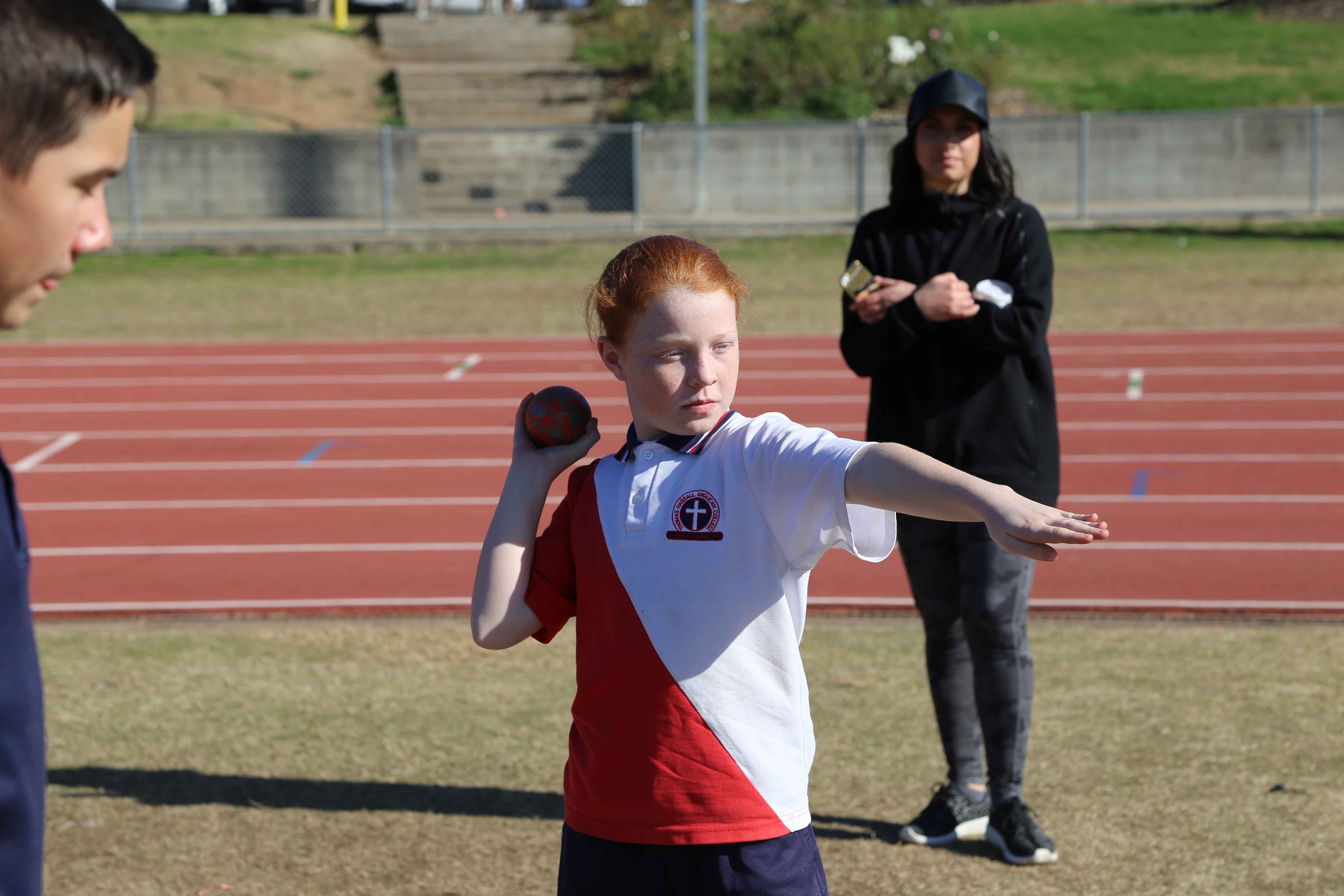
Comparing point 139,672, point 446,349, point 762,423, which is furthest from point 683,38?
point 762,423

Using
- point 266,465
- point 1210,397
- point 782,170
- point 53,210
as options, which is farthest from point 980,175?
point 782,170

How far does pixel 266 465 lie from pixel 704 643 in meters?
8.03

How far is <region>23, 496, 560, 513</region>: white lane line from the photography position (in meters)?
8.45

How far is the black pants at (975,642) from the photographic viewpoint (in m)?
3.75

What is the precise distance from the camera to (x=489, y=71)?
99.1 feet

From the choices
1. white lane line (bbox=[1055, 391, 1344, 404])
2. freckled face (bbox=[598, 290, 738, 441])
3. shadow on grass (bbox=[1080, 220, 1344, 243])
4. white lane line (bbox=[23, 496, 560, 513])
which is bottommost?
white lane line (bbox=[23, 496, 560, 513])

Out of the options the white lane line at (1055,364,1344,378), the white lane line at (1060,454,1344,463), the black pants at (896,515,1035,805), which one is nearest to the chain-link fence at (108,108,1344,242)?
the white lane line at (1055,364,1344,378)

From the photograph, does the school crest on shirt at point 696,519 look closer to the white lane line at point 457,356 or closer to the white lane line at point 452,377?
the white lane line at point 452,377

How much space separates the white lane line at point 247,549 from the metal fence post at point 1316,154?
1843 centimetres

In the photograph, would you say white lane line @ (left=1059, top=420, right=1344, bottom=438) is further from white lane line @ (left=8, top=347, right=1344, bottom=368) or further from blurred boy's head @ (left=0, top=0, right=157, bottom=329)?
blurred boy's head @ (left=0, top=0, right=157, bottom=329)

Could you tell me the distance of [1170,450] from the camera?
945 cm

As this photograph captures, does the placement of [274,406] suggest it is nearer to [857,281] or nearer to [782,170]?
[857,281]

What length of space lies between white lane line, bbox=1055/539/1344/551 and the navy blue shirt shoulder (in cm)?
639

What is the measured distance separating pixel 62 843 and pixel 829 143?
67.7 ft
